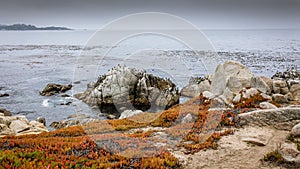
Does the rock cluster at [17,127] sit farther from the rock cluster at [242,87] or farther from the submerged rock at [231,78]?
the submerged rock at [231,78]

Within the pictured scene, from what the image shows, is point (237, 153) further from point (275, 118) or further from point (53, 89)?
point (53, 89)

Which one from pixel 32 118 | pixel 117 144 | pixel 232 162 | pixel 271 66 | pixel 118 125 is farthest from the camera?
pixel 271 66

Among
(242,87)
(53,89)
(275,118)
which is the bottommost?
(53,89)

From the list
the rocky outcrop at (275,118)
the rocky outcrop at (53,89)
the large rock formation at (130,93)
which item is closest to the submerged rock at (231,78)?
the rocky outcrop at (275,118)

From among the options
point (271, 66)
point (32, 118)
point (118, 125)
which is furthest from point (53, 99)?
point (271, 66)

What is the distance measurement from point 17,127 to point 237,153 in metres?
21.2

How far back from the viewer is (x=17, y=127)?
25.2 m

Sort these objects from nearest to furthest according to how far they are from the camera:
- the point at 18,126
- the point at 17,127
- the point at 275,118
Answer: the point at 275,118
the point at 17,127
the point at 18,126

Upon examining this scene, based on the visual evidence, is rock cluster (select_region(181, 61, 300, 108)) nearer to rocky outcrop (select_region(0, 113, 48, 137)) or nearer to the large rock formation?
the large rock formation

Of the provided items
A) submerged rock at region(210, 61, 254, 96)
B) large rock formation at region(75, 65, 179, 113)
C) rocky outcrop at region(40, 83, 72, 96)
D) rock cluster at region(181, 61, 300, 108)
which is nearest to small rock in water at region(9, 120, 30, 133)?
large rock formation at region(75, 65, 179, 113)

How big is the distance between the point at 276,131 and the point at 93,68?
59878 millimetres

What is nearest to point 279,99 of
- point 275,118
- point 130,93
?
point 275,118

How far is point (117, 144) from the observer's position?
1410 centimetres

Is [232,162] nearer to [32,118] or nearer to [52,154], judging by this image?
[52,154]
